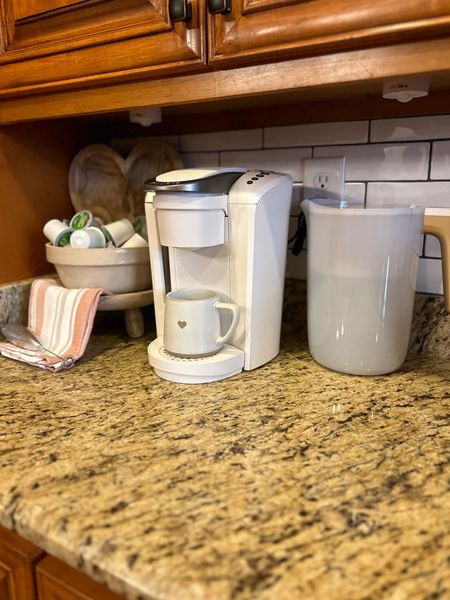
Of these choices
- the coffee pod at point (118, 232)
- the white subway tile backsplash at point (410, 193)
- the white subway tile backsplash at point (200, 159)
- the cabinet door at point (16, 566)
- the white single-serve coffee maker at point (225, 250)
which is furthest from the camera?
the white subway tile backsplash at point (200, 159)

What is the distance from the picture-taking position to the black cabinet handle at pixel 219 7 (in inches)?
25.9

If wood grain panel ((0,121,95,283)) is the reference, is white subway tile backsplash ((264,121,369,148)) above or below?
above

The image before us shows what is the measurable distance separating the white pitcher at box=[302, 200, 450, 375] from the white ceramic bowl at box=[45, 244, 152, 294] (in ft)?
1.10

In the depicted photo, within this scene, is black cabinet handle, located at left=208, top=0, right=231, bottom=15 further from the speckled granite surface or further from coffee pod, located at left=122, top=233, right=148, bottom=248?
the speckled granite surface

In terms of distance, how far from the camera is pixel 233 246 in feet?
2.68

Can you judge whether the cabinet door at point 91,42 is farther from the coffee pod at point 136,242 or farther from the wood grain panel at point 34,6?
the coffee pod at point 136,242

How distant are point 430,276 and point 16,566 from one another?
0.77m

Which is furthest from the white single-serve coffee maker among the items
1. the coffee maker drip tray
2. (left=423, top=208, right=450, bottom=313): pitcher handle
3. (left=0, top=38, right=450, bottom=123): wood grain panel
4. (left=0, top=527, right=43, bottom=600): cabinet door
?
(left=0, top=527, right=43, bottom=600): cabinet door

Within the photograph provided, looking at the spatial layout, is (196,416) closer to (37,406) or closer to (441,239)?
(37,406)

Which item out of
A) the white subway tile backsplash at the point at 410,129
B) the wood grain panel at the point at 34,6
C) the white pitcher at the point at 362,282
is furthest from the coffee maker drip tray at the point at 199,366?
the wood grain panel at the point at 34,6

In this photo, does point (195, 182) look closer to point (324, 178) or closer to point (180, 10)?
point (180, 10)

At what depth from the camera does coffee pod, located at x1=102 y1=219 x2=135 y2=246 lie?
0.99 m

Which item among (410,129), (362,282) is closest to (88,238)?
(362,282)

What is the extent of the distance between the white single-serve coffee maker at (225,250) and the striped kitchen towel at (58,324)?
0.13 m
